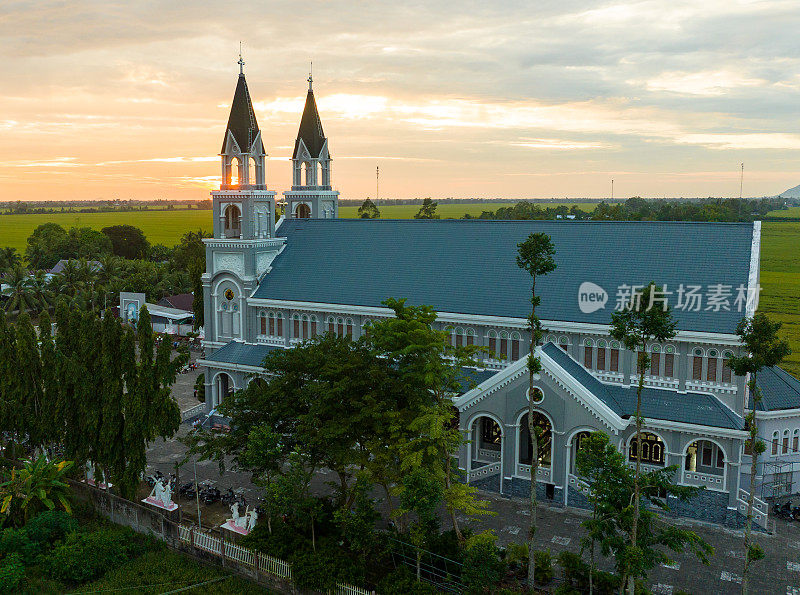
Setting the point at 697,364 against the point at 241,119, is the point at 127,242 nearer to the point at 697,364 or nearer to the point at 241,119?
the point at 241,119

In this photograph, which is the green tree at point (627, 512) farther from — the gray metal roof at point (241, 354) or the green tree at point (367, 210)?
the green tree at point (367, 210)

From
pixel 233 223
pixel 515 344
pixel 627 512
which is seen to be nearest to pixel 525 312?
pixel 515 344

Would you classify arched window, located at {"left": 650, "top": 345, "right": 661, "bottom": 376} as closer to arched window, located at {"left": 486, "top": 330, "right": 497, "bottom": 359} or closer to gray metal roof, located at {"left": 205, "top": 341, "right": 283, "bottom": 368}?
arched window, located at {"left": 486, "top": 330, "right": 497, "bottom": 359}

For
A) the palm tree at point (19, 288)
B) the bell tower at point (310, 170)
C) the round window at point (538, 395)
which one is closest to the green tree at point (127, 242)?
the palm tree at point (19, 288)

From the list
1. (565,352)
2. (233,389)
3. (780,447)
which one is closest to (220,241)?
(233,389)

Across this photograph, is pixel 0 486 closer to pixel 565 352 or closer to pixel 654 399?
pixel 565 352

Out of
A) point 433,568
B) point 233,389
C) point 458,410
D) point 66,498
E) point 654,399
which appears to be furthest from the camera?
point 233,389
